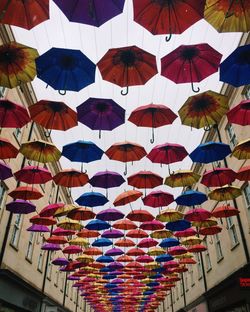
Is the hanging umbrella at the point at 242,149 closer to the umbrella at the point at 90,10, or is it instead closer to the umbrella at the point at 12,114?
the umbrella at the point at 90,10

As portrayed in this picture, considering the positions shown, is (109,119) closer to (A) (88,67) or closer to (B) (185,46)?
(A) (88,67)

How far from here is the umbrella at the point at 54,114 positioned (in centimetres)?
834

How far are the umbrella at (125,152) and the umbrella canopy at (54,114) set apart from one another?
1863 mm

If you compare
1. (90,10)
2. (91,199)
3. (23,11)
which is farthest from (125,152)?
(23,11)

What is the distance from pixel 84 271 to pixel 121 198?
42.0 feet

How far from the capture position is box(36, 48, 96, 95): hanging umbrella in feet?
22.0

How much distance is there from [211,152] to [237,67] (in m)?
3.80

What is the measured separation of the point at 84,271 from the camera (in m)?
22.7

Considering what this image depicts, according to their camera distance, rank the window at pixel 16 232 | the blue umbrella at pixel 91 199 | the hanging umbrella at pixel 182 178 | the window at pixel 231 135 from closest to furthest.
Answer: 1. the hanging umbrella at pixel 182 178
2. the blue umbrella at pixel 91 199
3. the window at pixel 231 135
4. the window at pixel 16 232

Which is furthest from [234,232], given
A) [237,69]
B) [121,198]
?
[237,69]

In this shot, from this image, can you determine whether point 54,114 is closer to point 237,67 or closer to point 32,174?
point 32,174

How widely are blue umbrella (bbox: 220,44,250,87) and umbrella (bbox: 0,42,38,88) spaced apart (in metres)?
4.53

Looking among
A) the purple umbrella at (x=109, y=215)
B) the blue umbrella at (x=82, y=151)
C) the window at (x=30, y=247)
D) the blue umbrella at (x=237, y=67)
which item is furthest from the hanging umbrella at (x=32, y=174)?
the window at (x=30, y=247)

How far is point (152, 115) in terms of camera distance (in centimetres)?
859
